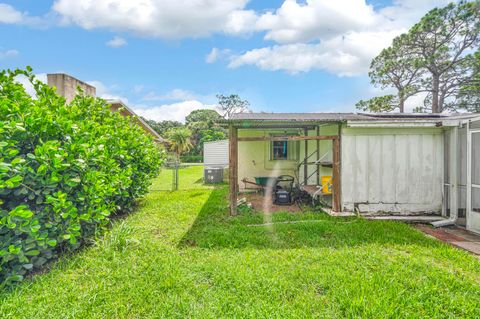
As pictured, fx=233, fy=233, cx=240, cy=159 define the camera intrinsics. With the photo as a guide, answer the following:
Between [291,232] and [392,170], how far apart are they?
3067 mm

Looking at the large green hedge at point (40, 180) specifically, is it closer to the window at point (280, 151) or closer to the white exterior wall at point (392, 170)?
the white exterior wall at point (392, 170)

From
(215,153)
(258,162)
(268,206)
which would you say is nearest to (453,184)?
(268,206)

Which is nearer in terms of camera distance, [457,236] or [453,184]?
[457,236]

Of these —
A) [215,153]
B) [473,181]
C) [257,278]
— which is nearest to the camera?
[257,278]

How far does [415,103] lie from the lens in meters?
19.8

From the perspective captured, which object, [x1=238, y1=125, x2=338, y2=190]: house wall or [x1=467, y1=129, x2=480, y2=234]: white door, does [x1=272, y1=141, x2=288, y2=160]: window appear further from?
[x1=467, y1=129, x2=480, y2=234]: white door

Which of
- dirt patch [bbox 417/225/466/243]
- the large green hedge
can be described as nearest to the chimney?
the large green hedge

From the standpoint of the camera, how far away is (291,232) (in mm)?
4535

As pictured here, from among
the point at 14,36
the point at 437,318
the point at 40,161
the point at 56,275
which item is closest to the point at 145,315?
the point at 56,275

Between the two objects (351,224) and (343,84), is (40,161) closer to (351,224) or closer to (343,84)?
(351,224)

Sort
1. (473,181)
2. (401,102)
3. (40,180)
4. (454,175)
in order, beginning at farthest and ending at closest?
(401,102), (454,175), (473,181), (40,180)

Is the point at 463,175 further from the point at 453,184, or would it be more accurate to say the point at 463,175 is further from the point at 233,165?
the point at 233,165

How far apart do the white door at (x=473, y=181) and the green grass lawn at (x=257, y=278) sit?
120cm

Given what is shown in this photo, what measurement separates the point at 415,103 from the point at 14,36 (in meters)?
25.1
